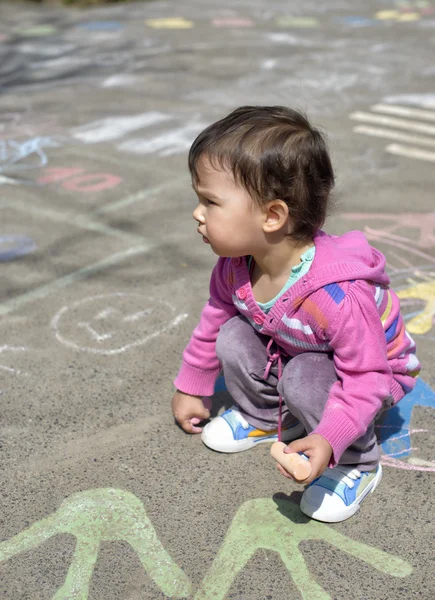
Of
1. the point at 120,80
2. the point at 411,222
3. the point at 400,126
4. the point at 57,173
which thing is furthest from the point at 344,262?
the point at 120,80

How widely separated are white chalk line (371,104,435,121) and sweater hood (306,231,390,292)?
147 inches

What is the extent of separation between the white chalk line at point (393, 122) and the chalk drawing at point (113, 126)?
1407 mm

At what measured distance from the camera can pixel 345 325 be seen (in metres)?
1.94

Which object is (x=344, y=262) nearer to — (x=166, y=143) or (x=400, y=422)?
(x=400, y=422)

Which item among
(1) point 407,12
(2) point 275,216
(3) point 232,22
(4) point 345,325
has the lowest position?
(1) point 407,12

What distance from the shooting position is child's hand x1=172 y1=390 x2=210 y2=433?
7.86ft

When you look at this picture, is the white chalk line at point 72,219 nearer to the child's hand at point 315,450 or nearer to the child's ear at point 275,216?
the child's ear at point 275,216

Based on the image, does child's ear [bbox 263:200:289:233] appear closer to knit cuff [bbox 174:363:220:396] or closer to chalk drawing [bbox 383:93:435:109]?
knit cuff [bbox 174:363:220:396]

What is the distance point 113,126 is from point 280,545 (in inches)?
155

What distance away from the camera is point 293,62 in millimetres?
7141

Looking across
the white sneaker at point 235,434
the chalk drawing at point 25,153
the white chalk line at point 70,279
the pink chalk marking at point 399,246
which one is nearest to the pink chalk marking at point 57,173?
the chalk drawing at point 25,153

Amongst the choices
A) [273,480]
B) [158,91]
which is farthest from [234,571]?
[158,91]

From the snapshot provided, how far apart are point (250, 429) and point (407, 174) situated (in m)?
2.68

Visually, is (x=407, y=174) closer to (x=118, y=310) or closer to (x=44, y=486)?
(x=118, y=310)
